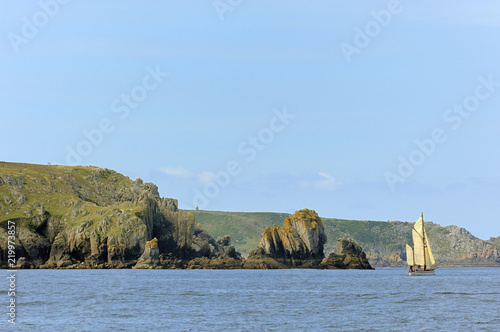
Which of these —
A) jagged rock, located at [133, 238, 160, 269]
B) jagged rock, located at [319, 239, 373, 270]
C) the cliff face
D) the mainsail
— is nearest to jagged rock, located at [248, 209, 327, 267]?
jagged rock, located at [319, 239, 373, 270]

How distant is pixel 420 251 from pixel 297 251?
1863 inches

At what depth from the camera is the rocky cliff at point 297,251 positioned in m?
193

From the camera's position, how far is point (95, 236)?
17200 cm

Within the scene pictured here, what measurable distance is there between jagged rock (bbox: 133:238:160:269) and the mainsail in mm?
67101

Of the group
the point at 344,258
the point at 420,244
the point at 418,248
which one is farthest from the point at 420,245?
the point at 344,258

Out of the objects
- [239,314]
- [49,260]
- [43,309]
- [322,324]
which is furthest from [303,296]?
[49,260]

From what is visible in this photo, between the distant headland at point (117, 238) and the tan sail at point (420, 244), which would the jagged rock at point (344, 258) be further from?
the tan sail at point (420, 244)

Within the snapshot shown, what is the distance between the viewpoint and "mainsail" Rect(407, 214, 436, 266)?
502 ft

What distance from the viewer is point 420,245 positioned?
154250 mm

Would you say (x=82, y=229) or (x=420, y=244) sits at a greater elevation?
(x=82, y=229)

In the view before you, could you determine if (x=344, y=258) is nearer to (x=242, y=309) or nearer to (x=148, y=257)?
(x=148, y=257)

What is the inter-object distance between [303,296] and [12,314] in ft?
134

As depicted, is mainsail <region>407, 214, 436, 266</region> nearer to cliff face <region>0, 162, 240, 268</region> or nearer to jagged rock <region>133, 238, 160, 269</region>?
jagged rock <region>133, 238, 160, 269</region>

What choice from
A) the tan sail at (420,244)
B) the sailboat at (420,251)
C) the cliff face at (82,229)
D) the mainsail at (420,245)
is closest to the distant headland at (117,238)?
the cliff face at (82,229)
